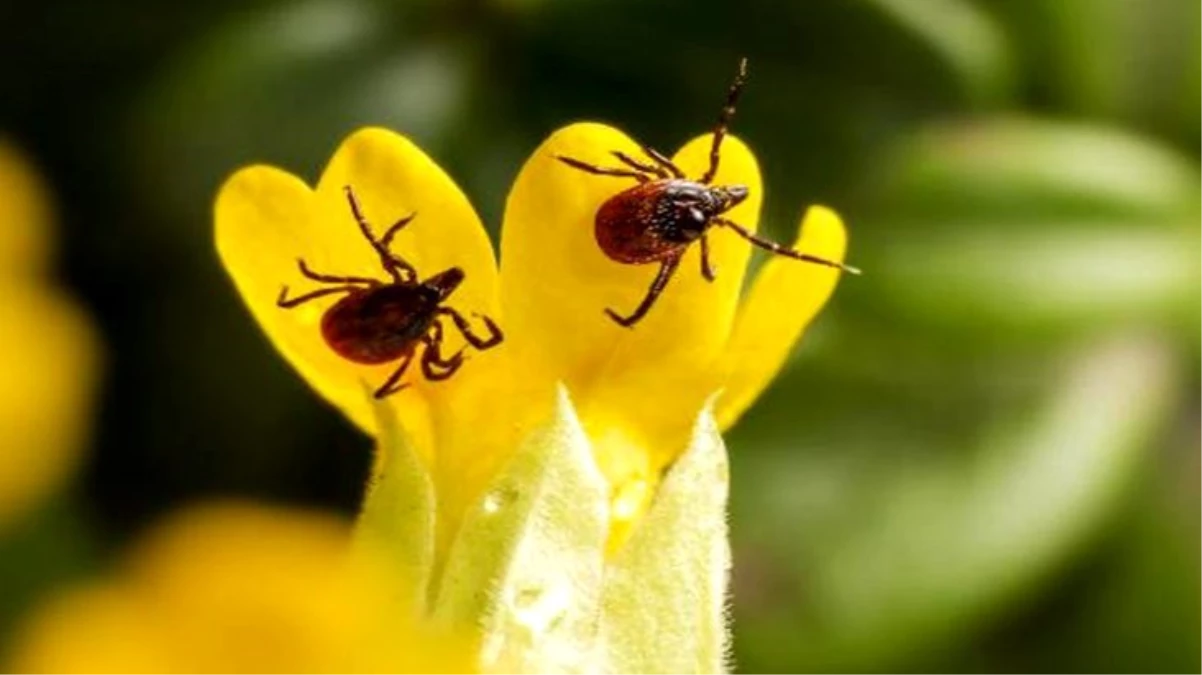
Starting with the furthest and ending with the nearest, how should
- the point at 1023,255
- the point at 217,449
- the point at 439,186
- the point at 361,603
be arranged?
the point at 217,449, the point at 1023,255, the point at 439,186, the point at 361,603

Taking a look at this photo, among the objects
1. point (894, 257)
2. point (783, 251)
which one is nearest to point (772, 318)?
point (783, 251)

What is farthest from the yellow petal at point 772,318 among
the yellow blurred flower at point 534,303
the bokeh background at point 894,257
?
the bokeh background at point 894,257

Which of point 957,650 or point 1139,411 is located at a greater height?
point 1139,411

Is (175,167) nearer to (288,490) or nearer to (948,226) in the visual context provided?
Result: (288,490)

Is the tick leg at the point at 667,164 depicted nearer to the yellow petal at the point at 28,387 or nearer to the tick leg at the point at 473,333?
the tick leg at the point at 473,333

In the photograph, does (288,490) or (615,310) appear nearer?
(615,310)

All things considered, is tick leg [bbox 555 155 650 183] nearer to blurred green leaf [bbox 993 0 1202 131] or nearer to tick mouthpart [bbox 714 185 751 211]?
tick mouthpart [bbox 714 185 751 211]

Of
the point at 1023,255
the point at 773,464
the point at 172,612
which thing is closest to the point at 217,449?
the point at 773,464

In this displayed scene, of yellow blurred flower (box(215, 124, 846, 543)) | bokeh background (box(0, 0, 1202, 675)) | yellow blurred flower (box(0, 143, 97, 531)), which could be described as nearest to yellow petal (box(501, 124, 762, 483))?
yellow blurred flower (box(215, 124, 846, 543))
